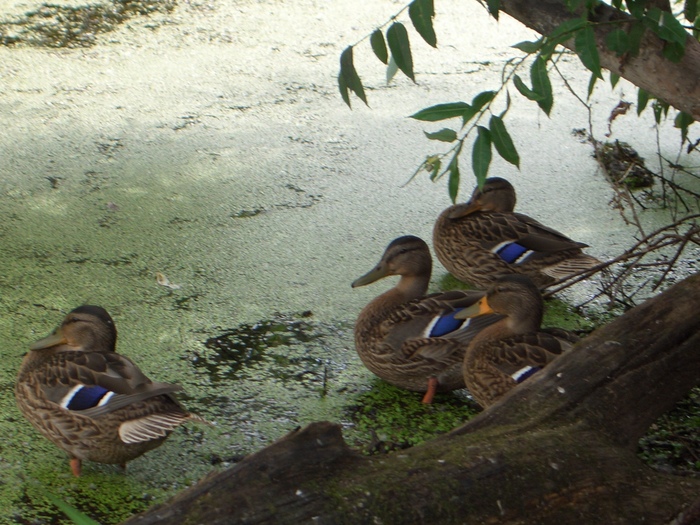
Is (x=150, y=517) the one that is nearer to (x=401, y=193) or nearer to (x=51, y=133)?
(x=401, y=193)

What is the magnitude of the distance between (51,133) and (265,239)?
5.07ft

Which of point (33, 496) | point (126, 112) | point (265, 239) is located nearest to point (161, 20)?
point (126, 112)

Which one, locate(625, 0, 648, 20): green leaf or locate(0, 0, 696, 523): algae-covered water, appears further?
locate(0, 0, 696, 523): algae-covered water

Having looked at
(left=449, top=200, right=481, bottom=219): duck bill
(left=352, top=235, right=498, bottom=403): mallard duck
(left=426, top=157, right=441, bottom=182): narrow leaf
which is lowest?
(left=352, top=235, right=498, bottom=403): mallard duck

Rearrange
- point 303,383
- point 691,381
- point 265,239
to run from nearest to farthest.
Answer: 1. point 691,381
2. point 303,383
3. point 265,239

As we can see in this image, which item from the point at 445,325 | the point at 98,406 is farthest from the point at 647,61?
the point at 98,406

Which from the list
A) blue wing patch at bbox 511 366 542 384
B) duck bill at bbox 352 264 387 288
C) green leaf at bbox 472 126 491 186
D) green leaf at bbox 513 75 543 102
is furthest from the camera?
duck bill at bbox 352 264 387 288

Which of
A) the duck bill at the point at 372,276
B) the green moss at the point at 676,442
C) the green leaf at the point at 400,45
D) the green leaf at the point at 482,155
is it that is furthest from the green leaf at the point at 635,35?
the duck bill at the point at 372,276

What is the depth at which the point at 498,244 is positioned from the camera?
12.8 ft

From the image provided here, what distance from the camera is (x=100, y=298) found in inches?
142

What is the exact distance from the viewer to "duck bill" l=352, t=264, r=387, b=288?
3551mm

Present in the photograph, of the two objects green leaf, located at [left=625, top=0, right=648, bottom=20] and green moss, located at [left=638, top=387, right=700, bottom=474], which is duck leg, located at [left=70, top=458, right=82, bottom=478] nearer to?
green moss, located at [left=638, top=387, right=700, bottom=474]

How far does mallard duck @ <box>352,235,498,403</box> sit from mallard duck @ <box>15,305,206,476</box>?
745mm

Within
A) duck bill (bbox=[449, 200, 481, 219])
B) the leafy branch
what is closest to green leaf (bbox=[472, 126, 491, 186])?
the leafy branch
